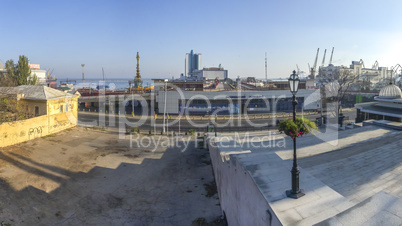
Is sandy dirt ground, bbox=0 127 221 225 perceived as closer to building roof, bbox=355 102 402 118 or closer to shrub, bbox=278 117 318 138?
shrub, bbox=278 117 318 138

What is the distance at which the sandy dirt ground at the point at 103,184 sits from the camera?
13320 millimetres

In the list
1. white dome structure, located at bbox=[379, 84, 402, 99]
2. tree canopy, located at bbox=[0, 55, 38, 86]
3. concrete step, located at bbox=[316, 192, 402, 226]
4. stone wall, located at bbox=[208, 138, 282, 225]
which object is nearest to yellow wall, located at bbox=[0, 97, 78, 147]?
tree canopy, located at bbox=[0, 55, 38, 86]

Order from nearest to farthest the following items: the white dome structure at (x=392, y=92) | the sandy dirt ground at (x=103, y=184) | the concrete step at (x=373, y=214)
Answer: the concrete step at (x=373, y=214)
the sandy dirt ground at (x=103, y=184)
the white dome structure at (x=392, y=92)

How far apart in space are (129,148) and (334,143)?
19.7 meters

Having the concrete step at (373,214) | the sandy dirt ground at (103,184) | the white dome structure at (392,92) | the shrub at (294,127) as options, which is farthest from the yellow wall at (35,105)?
the white dome structure at (392,92)

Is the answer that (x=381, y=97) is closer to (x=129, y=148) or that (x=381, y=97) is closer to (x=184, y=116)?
(x=129, y=148)

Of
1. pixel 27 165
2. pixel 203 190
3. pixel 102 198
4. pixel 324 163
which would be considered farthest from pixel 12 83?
pixel 324 163

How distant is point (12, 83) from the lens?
113 ft

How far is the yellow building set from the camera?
22138 millimetres

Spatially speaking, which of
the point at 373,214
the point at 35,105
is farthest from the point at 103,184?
the point at 35,105

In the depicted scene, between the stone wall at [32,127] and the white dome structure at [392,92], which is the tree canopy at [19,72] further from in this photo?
the white dome structure at [392,92]

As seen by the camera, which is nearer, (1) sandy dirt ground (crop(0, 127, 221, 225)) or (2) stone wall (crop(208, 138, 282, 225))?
(2) stone wall (crop(208, 138, 282, 225))

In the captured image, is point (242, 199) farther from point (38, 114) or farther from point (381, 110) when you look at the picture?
point (38, 114)

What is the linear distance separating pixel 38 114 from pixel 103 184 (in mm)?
16992
